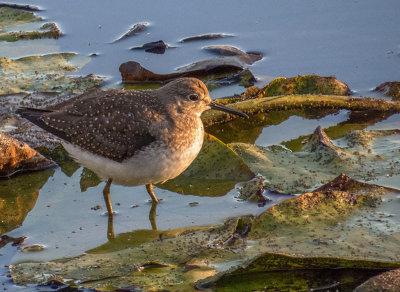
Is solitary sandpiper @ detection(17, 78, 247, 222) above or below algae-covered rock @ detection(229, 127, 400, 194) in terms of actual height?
above

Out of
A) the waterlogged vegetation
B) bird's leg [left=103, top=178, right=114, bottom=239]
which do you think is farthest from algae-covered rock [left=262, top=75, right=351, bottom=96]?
bird's leg [left=103, top=178, right=114, bottom=239]

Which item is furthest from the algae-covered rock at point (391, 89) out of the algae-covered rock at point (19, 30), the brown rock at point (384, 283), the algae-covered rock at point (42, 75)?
the algae-covered rock at point (19, 30)

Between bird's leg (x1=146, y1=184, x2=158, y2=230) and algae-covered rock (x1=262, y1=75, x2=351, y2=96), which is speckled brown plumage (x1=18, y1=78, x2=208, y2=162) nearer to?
bird's leg (x1=146, y1=184, x2=158, y2=230)

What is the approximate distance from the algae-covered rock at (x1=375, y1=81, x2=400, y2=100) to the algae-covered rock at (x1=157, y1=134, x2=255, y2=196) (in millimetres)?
2100

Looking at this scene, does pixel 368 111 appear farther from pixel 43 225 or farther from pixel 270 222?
pixel 43 225

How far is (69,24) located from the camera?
8.83 metres

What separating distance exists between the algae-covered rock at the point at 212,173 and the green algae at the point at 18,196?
3.48ft

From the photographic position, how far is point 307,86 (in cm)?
674

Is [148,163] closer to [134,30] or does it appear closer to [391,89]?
[391,89]

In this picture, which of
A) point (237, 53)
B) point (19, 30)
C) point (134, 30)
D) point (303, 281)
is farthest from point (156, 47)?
point (303, 281)

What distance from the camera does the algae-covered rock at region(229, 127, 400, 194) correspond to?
17.0 feet

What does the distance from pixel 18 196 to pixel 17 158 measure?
0.37 metres

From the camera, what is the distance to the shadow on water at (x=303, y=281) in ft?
12.8

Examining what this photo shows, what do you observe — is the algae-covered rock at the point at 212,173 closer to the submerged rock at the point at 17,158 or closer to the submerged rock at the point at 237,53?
the submerged rock at the point at 17,158
